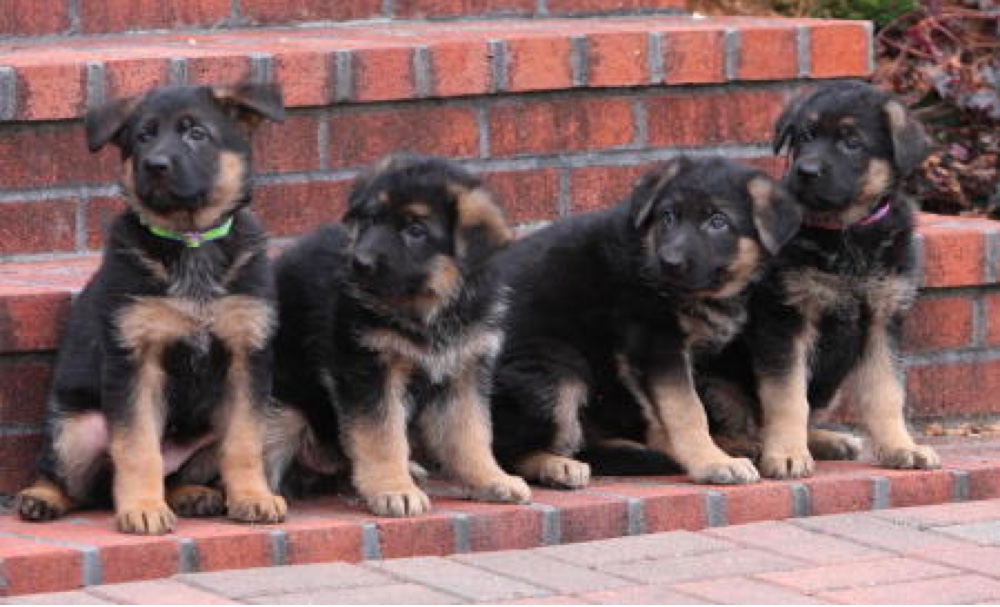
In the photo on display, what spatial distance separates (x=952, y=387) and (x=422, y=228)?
2.24 metres

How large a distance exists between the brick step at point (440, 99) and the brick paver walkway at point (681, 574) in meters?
1.67

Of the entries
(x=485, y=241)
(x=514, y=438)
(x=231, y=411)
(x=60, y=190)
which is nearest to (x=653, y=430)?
(x=514, y=438)

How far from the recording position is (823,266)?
6645mm

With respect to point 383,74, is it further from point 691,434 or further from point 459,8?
point 691,434

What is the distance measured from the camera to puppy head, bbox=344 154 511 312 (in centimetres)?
591

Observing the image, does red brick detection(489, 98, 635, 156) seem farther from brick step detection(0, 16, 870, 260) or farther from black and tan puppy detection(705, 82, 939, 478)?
black and tan puppy detection(705, 82, 939, 478)

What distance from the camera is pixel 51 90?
664cm

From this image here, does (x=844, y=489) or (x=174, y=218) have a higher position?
(x=174, y=218)

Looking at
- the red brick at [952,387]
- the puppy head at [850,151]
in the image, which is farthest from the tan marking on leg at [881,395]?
the red brick at [952,387]

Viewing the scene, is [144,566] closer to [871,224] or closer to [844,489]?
[844,489]

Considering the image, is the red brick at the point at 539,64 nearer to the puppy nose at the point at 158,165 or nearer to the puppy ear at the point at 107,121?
the puppy ear at the point at 107,121

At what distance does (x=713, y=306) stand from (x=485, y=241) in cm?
83

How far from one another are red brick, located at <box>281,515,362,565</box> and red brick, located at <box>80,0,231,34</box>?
245 cm

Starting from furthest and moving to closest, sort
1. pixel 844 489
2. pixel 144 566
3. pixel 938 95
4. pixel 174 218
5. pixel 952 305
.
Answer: pixel 938 95
pixel 952 305
pixel 844 489
pixel 174 218
pixel 144 566
